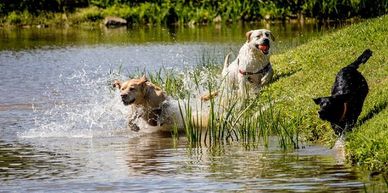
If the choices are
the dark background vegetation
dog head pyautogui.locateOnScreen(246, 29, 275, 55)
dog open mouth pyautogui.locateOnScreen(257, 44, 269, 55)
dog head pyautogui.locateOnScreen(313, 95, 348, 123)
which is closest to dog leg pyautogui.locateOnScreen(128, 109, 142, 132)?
dog head pyautogui.locateOnScreen(246, 29, 275, 55)

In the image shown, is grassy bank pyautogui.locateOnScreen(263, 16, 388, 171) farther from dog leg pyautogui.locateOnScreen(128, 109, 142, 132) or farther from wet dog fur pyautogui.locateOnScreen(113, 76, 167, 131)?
dog leg pyautogui.locateOnScreen(128, 109, 142, 132)

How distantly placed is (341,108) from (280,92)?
4642 millimetres

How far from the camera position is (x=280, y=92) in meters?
19.5

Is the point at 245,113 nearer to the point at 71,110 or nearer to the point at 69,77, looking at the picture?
the point at 71,110

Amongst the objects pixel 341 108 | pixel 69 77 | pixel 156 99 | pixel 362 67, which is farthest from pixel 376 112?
pixel 69 77

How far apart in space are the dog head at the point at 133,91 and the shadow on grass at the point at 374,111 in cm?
438

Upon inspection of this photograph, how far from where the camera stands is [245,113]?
16.9m

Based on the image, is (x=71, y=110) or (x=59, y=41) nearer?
(x=71, y=110)

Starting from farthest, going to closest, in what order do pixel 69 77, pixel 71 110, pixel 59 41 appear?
pixel 59 41 → pixel 69 77 → pixel 71 110

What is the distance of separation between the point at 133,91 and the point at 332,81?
308 centimetres

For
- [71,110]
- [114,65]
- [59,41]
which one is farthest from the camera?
[59,41]

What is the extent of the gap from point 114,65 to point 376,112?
17.8m

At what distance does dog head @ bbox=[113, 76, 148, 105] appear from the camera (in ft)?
60.0

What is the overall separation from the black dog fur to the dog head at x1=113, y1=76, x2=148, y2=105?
4.05 m
